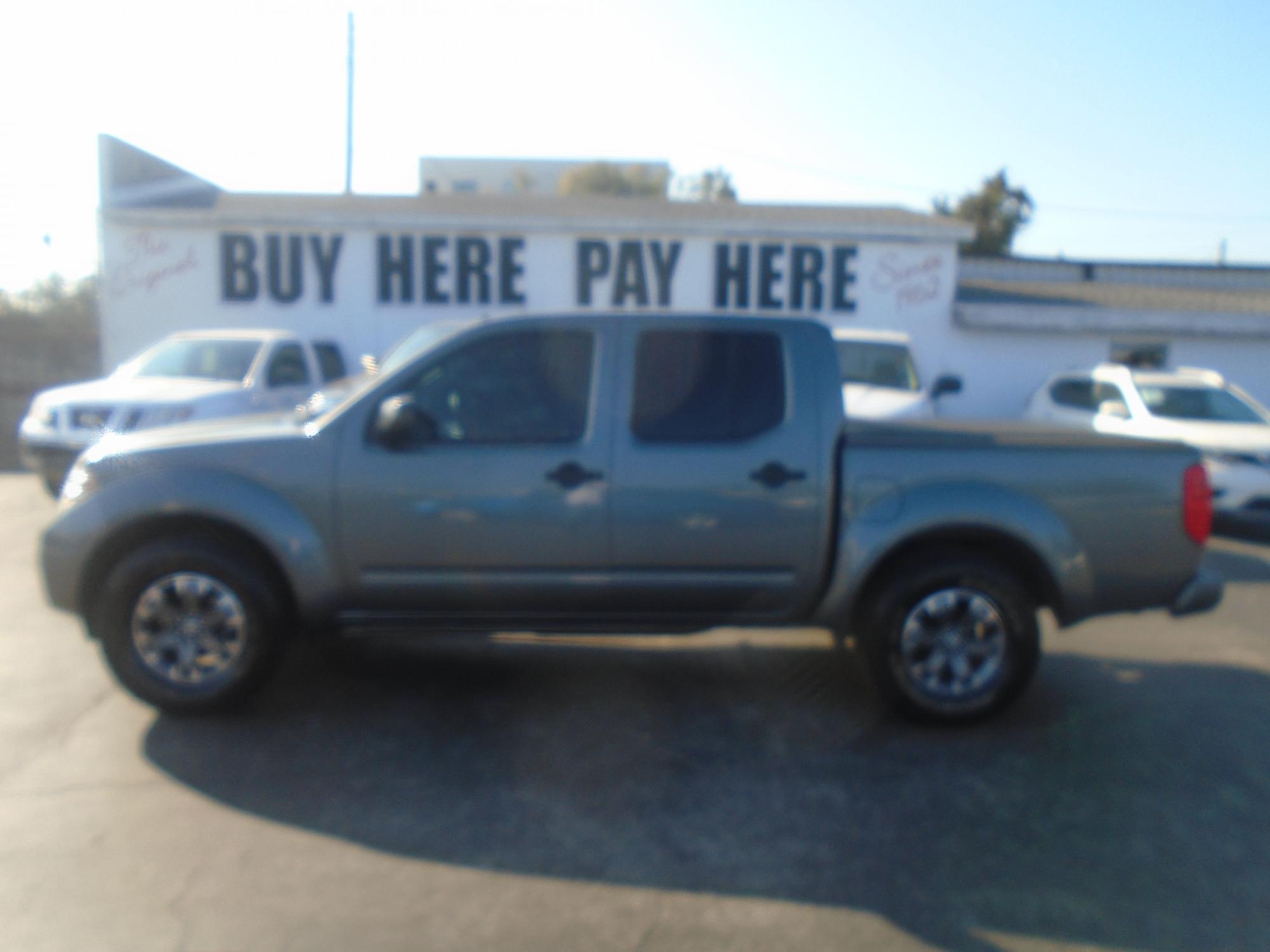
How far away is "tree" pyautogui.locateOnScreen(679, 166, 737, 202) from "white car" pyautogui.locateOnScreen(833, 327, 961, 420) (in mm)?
49360

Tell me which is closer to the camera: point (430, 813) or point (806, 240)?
point (430, 813)

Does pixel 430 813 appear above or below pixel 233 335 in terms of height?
below

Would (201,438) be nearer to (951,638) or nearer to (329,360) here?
(951,638)

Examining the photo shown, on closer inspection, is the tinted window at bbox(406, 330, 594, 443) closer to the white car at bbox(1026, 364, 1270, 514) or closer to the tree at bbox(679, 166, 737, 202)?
the white car at bbox(1026, 364, 1270, 514)

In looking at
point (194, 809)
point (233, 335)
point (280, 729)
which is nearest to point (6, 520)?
point (233, 335)

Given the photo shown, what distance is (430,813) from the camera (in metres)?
3.75

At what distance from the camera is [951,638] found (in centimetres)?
457

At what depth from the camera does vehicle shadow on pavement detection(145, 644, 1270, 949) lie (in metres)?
3.28

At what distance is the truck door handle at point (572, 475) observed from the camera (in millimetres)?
4449

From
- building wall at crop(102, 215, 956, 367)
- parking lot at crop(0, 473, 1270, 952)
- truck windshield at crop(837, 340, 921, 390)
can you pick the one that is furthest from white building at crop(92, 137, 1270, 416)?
parking lot at crop(0, 473, 1270, 952)

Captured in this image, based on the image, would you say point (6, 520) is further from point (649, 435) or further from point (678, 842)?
point (678, 842)

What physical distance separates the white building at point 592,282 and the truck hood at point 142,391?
618 cm

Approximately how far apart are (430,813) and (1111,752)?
289 cm

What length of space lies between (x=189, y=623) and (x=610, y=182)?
51.0 metres
